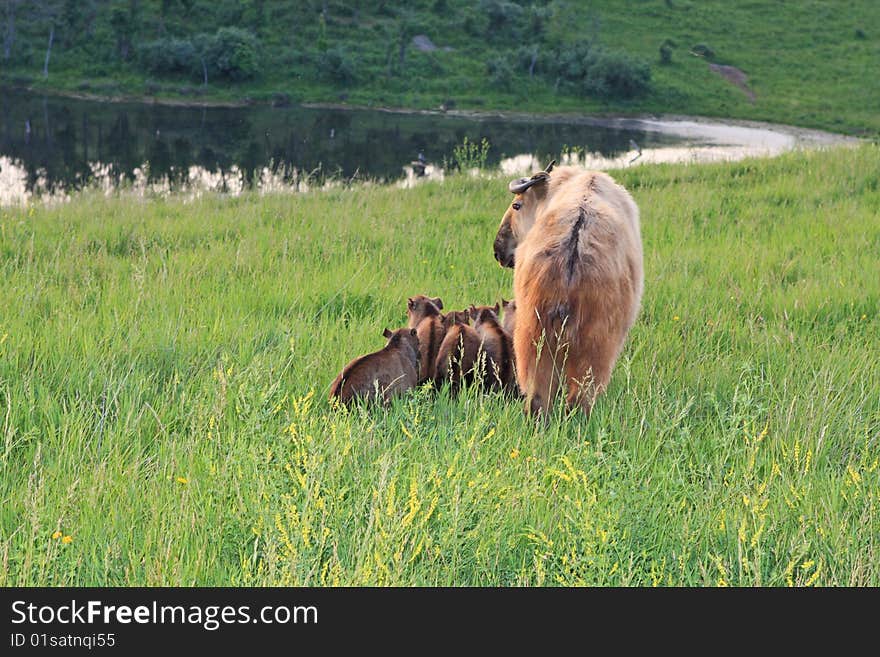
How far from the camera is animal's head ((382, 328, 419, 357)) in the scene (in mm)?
4996

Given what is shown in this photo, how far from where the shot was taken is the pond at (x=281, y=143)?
1772cm

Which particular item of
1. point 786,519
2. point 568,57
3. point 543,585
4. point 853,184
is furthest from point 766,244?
point 568,57

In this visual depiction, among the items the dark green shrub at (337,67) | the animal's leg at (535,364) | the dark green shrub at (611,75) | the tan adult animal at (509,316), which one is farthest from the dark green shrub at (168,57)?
the animal's leg at (535,364)

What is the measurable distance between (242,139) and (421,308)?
2625 cm

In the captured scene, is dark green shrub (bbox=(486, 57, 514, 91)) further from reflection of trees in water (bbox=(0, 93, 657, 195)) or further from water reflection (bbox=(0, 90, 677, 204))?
reflection of trees in water (bbox=(0, 93, 657, 195))

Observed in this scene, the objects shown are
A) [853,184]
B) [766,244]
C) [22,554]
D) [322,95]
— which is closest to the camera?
[22,554]

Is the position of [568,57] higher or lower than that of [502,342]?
higher

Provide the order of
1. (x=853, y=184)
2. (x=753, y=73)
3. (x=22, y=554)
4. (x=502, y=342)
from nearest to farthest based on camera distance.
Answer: (x=22, y=554), (x=502, y=342), (x=853, y=184), (x=753, y=73)


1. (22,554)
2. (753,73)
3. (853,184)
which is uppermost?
(753,73)

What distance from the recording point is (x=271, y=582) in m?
2.69

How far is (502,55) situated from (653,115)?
1515cm

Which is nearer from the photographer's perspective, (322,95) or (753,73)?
(322,95)

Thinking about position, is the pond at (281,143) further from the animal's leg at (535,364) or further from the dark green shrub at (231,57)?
the animal's leg at (535,364)

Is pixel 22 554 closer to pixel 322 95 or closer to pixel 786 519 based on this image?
pixel 786 519
